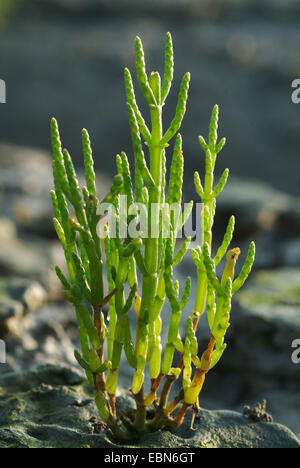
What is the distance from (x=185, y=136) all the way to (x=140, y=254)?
17.0 ft

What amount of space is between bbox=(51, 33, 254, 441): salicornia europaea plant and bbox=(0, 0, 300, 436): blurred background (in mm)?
882

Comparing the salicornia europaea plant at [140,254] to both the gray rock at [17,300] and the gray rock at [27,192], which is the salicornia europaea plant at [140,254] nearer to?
the gray rock at [17,300]

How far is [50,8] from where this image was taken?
990 centimetres

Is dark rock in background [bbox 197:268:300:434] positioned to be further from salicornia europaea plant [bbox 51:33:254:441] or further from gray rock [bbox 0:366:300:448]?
salicornia europaea plant [bbox 51:33:254:441]

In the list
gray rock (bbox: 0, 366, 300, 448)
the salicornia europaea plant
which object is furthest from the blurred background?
the salicornia europaea plant

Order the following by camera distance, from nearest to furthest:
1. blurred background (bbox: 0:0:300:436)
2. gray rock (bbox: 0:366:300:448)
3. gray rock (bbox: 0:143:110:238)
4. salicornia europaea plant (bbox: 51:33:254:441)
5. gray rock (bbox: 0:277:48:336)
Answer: salicornia europaea plant (bbox: 51:33:254:441) < gray rock (bbox: 0:366:300:448) < blurred background (bbox: 0:0:300:436) < gray rock (bbox: 0:277:48:336) < gray rock (bbox: 0:143:110:238)

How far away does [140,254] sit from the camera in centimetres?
138

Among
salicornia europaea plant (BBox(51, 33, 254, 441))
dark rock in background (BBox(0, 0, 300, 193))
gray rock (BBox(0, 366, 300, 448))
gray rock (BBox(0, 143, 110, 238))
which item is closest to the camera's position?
salicornia europaea plant (BBox(51, 33, 254, 441))

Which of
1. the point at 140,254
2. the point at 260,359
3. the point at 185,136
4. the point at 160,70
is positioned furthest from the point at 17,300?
the point at 160,70

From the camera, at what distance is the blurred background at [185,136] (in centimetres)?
246

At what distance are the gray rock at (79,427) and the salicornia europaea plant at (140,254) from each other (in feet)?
0.27

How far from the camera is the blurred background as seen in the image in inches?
96.8

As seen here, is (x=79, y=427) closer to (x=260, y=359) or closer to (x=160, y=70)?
(x=260, y=359)
